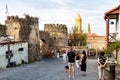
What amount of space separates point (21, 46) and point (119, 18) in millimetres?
11546

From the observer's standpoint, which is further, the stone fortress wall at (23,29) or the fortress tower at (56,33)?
the fortress tower at (56,33)

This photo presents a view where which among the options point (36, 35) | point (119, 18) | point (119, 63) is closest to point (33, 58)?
point (36, 35)

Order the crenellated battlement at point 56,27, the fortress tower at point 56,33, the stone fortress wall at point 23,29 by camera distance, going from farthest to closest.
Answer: the fortress tower at point 56,33
the crenellated battlement at point 56,27
the stone fortress wall at point 23,29

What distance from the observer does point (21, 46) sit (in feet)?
130

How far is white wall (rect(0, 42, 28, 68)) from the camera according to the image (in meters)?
33.2

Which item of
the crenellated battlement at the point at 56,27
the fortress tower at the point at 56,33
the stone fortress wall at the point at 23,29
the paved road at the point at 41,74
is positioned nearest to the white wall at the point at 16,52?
the stone fortress wall at the point at 23,29

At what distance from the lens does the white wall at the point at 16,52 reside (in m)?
33.2

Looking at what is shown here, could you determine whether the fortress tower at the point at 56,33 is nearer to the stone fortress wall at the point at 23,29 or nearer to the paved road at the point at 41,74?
the stone fortress wall at the point at 23,29

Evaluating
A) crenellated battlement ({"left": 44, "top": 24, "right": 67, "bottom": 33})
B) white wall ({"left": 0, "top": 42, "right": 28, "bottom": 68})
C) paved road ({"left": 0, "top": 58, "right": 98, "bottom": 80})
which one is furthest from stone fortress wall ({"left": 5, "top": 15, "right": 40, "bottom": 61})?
crenellated battlement ({"left": 44, "top": 24, "right": 67, "bottom": 33})

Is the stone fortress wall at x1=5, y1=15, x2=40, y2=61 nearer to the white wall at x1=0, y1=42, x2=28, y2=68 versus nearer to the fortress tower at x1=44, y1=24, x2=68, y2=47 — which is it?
the white wall at x1=0, y1=42, x2=28, y2=68

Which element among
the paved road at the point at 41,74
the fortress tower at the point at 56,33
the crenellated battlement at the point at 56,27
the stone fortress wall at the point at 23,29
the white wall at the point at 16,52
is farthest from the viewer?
the fortress tower at the point at 56,33

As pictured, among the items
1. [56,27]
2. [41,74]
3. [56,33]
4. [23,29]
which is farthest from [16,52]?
[56,27]

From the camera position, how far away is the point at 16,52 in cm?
3738

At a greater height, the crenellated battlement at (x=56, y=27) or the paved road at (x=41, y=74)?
the crenellated battlement at (x=56, y=27)
